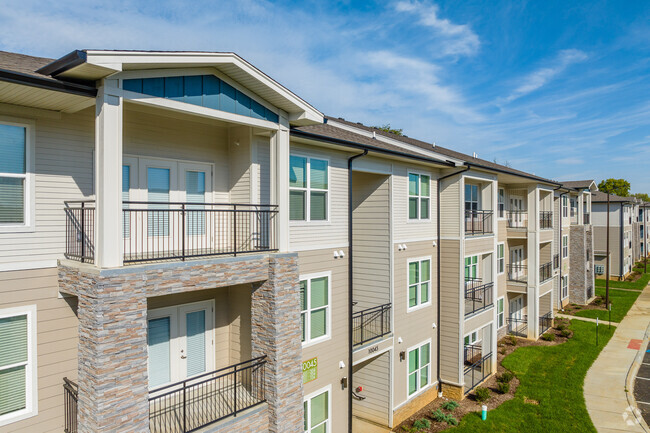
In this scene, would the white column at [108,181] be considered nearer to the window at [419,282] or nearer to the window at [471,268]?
the window at [419,282]

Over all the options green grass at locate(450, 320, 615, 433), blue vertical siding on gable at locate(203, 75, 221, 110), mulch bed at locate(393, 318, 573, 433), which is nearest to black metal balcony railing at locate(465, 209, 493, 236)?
mulch bed at locate(393, 318, 573, 433)

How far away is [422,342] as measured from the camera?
51.4ft

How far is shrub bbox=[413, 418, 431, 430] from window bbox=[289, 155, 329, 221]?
813cm

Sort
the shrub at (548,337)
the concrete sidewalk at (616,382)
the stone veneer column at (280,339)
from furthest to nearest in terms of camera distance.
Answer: the shrub at (548,337) < the concrete sidewalk at (616,382) < the stone veneer column at (280,339)

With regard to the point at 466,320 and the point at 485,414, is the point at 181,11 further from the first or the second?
the point at 485,414

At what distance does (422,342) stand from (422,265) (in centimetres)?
296

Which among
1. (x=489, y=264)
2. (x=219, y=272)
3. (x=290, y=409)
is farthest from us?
(x=489, y=264)

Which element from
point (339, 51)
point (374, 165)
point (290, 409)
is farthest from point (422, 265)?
point (339, 51)

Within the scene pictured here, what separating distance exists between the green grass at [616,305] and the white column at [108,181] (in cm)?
3273

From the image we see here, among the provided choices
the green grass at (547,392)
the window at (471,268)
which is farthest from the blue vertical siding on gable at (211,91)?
the window at (471,268)

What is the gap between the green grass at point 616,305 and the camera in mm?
29594

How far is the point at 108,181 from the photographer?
21.5ft

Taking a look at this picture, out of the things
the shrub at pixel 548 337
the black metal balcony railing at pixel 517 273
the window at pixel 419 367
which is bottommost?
the shrub at pixel 548 337

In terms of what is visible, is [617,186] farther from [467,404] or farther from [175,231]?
[175,231]
